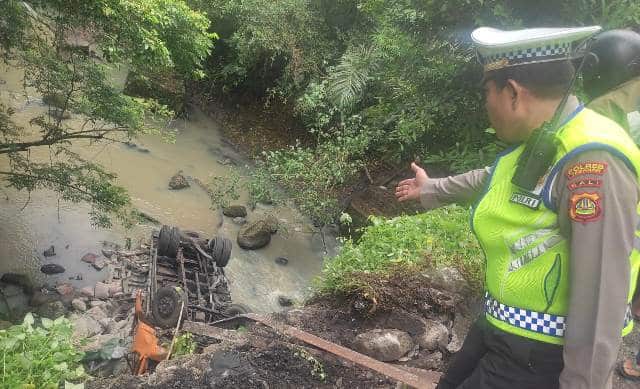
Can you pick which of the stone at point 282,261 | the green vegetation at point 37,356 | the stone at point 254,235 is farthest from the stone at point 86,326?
the green vegetation at point 37,356

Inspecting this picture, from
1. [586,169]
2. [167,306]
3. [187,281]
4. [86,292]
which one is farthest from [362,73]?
[586,169]

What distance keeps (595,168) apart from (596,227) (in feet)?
0.52

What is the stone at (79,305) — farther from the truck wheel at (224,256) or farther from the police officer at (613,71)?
the police officer at (613,71)

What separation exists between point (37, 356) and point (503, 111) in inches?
98.7

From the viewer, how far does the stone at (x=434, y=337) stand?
3939mm

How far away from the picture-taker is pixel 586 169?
1.37 meters

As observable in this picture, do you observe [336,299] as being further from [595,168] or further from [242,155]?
[242,155]

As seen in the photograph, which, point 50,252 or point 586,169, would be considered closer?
point 586,169

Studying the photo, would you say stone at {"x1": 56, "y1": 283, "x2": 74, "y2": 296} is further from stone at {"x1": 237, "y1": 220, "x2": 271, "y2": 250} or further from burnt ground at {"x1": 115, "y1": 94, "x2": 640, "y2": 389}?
burnt ground at {"x1": 115, "y1": 94, "x2": 640, "y2": 389}

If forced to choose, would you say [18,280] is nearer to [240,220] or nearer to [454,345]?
[240,220]

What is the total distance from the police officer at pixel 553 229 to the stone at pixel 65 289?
839cm

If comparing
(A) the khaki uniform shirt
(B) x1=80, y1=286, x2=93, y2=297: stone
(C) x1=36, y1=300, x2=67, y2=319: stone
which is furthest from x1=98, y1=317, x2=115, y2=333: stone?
(A) the khaki uniform shirt

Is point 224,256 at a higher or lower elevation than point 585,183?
lower

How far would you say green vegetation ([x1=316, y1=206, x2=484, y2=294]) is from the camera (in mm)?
4363
